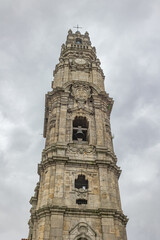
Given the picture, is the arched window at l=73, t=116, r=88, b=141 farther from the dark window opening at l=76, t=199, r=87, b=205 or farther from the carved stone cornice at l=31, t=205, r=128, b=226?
the carved stone cornice at l=31, t=205, r=128, b=226

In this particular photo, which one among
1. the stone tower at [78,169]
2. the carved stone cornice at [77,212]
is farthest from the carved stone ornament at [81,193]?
the carved stone cornice at [77,212]

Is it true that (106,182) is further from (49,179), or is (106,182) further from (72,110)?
(72,110)

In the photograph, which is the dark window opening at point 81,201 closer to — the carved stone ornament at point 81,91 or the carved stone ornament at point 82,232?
the carved stone ornament at point 82,232

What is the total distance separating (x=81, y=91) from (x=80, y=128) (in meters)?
5.83

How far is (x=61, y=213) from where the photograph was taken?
22547 millimetres

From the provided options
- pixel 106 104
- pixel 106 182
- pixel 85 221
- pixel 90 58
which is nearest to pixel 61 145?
pixel 106 182

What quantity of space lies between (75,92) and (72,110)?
132 inches

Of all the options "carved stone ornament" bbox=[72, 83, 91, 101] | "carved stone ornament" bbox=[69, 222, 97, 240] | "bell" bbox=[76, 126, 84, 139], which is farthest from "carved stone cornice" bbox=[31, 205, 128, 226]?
"carved stone ornament" bbox=[72, 83, 91, 101]

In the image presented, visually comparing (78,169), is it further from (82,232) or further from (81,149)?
(82,232)

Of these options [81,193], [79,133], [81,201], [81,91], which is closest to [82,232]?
[81,201]

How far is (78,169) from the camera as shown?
2641 centimetres

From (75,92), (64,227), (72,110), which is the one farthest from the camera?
(75,92)

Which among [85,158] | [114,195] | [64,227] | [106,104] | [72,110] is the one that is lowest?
[64,227]

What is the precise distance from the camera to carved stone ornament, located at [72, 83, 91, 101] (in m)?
34.0
